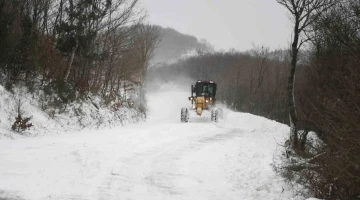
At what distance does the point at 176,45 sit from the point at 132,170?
507ft

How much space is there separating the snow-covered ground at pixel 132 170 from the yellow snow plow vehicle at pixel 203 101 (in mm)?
9481

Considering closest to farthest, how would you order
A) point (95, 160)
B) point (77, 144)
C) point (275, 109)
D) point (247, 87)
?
1. point (95, 160)
2. point (77, 144)
3. point (275, 109)
4. point (247, 87)

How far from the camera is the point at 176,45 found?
529ft

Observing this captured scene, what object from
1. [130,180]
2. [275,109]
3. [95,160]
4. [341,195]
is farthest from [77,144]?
[275,109]

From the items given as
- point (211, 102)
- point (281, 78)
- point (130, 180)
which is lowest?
point (130, 180)

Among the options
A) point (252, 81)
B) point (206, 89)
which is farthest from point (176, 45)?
point (206, 89)

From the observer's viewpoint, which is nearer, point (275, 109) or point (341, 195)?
point (341, 195)

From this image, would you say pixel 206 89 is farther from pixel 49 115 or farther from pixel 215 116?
pixel 49 115

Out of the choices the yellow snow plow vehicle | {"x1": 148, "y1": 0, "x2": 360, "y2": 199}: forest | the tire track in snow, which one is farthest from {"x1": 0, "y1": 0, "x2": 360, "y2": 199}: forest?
the yellow snow plow vehicle

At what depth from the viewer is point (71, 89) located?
18.5 metres

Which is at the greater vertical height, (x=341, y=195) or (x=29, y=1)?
(x=29, y=1)

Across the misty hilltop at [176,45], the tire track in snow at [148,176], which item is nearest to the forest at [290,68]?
the tire track in snow at [148,176]

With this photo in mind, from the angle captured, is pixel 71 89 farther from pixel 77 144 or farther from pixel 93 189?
pixel 93 189

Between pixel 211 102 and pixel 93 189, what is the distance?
65.0 feet
